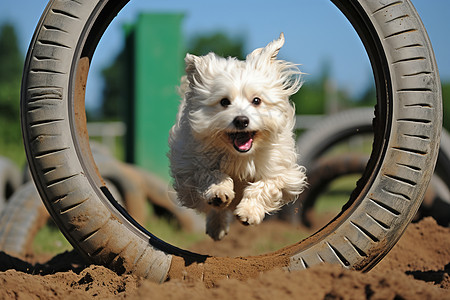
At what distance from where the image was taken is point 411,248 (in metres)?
4.62

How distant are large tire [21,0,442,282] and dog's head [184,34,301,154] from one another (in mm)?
774

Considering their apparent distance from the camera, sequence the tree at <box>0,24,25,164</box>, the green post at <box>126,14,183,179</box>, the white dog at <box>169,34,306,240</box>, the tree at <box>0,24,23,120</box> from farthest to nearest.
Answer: the tree at <box>0,24,23,120</box> < the tree at <box>0,24,25,164</box> < the green post at <box>126,14,183,179</box> < the white dog at <box>169,34,306,240</box>

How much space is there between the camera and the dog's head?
3.79 m

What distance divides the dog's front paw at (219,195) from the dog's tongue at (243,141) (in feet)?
0.94

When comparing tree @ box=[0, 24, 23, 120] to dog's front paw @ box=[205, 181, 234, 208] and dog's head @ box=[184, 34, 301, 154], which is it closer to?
dog's head @ box=[184, 34, 301, 154]

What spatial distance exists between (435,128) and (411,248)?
61.6 inches

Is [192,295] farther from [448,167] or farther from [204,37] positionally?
[204,37]

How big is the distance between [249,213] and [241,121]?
23.9 inches

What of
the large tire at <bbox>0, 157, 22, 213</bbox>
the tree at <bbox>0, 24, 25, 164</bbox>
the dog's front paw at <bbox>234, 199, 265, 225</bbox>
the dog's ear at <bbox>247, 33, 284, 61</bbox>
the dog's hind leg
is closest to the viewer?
the dog's front paw at <bbox>234, 199, 265, 225</bbox>

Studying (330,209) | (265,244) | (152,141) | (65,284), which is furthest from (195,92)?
(330,209)

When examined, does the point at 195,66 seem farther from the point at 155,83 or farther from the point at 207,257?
the point at 155,83

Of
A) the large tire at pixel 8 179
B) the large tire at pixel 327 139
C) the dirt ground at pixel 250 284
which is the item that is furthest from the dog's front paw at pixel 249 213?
the large tire at pixel 8 179

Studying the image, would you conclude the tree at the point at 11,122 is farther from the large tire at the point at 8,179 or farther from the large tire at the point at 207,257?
the large tire at the point at 207,257

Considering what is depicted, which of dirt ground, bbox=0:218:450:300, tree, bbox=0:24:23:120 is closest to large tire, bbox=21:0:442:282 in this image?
dirt ground, bbox=0:218:450:300
